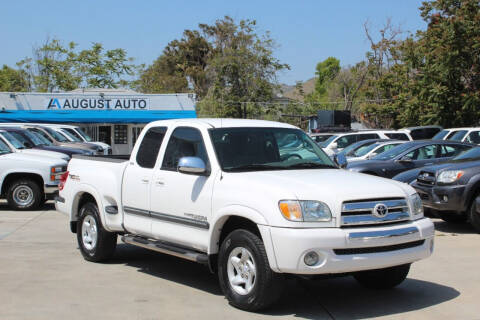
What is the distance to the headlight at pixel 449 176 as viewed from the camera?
35.8 feet

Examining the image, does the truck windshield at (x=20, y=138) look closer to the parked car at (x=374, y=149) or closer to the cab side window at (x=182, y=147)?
the parked car at (x=374, y=149)

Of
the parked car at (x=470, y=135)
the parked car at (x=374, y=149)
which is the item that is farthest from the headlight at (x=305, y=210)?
the parked car at (x=470, y=135)

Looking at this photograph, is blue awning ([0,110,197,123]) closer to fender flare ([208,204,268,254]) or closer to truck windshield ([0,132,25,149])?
truck windshield ([0,132,25,149])

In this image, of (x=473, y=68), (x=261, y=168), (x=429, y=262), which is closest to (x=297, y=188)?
(x=261, y=168)

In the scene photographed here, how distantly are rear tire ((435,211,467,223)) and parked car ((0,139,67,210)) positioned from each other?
797cm

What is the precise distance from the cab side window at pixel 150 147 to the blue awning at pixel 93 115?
32072mm

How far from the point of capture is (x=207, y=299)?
22.0 ft

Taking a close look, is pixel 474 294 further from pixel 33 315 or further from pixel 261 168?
pixel 33 315

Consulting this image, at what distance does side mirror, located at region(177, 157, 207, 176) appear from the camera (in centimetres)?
661

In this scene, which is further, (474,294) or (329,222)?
(474,294)

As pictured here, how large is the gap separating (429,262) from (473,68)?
87.6 feet

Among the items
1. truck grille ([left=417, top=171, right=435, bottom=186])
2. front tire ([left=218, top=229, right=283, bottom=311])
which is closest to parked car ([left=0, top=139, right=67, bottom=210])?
truck grille ([left=417, top=171, right=435, bottom=186])

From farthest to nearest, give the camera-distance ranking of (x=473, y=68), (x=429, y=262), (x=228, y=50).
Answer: (x=228, y=50) → (x=473, y=68) → (x=429, y=262)

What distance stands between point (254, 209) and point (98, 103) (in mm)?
36834
